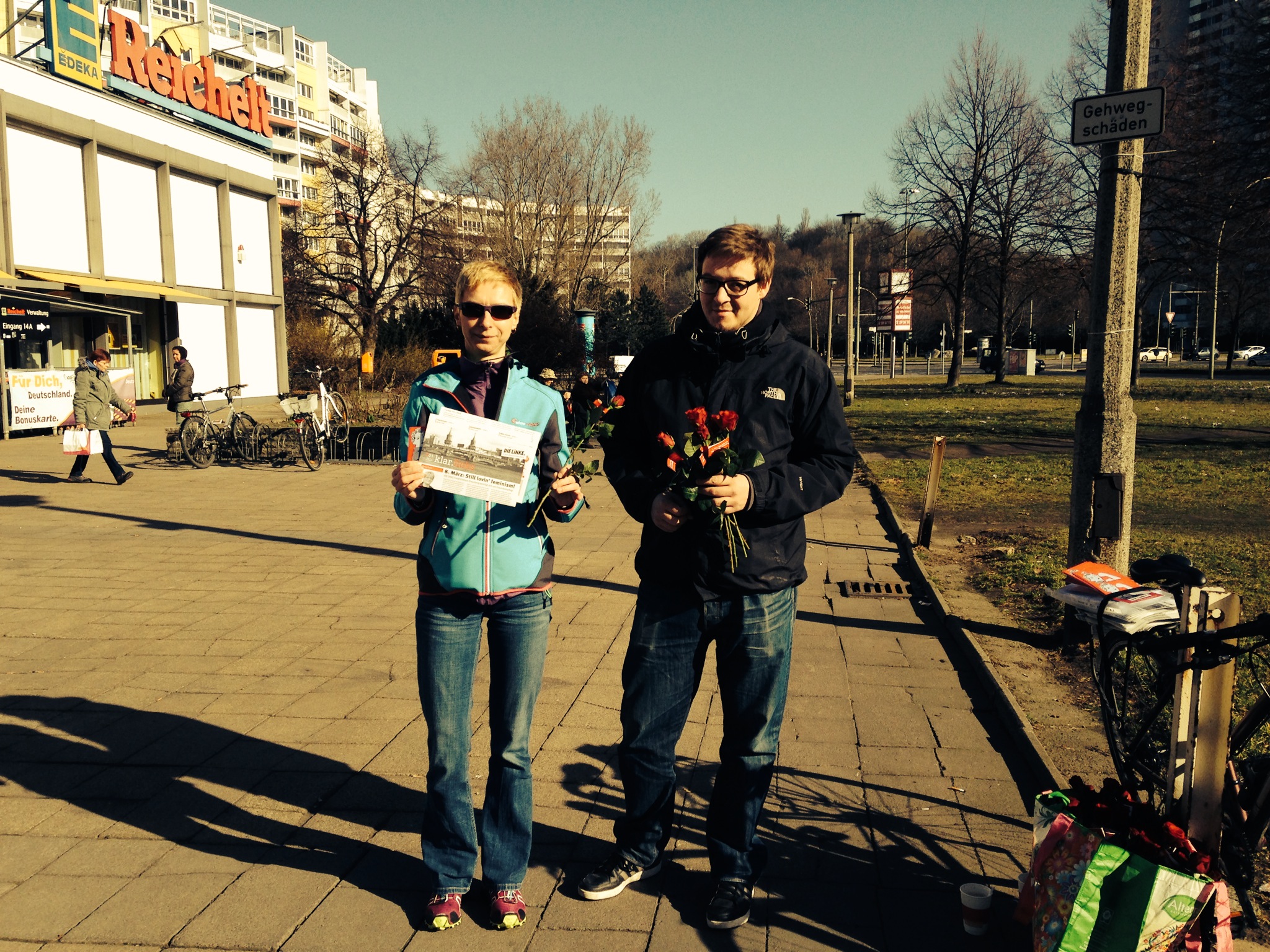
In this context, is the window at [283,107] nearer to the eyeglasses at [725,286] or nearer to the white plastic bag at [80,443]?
the white plastic bag at [80,443]

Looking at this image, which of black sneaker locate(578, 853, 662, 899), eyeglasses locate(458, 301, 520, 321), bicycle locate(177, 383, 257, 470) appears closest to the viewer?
eyeglasses locate(458, 301, 520, 321)

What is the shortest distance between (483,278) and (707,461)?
0.88 metres

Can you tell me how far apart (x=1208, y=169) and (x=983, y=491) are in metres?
4.64

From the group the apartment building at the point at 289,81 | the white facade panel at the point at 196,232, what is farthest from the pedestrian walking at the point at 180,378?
the apartment building at the point at 289,81

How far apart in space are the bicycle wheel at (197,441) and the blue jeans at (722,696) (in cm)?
1465

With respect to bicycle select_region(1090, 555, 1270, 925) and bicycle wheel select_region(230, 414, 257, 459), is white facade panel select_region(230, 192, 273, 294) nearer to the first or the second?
bicycle wheel select_region(230, 414, 257, 459)

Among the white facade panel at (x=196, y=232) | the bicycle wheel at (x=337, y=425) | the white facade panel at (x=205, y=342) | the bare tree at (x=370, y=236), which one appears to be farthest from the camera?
the bare tree at (x=370, y=236)

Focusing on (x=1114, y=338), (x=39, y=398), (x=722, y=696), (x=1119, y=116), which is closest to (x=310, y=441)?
(x=39, y=398)

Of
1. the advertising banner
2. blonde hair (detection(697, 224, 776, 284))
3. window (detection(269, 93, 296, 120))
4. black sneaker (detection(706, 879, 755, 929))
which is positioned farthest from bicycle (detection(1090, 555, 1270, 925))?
window (detection(269, 93, 296, 120))

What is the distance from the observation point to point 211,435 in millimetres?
16438

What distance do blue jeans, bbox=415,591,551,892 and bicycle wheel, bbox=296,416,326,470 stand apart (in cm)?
1375

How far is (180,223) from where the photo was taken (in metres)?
31.3

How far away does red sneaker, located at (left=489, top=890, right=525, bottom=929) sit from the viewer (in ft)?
10.0

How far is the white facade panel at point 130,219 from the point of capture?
27.6 metres
